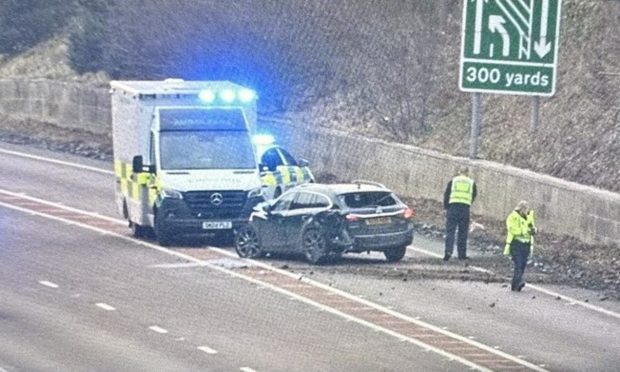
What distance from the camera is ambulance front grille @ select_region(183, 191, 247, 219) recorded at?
3294 centimetres

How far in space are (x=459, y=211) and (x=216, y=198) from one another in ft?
14.9

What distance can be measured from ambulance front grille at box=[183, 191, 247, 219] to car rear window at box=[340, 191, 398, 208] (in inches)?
122

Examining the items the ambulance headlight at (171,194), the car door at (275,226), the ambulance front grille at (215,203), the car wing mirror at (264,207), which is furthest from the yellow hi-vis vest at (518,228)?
the ambulance headlight at (171,194)

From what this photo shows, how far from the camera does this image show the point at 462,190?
31891mm

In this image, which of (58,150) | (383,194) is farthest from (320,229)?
(58,150)

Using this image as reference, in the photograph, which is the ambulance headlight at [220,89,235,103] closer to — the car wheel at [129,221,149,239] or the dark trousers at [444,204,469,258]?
the car wheel at [129,221,149,239]

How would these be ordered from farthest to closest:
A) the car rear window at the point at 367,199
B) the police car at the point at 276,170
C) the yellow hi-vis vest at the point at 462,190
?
1. the police car at the point at 276,170
2. the yellow hi-vis vest at the point at 462,190
3. the car rear window at the point at 367,199

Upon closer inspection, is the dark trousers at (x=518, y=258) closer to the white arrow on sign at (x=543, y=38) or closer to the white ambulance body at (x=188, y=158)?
the white ambulance body at (x=188, y=158)

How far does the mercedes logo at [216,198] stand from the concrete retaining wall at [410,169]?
242 inches

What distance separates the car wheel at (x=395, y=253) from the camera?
102ft

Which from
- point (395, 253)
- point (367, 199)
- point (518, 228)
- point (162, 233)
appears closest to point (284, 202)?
point (367, 199)

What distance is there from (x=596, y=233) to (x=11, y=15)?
33.4 meters

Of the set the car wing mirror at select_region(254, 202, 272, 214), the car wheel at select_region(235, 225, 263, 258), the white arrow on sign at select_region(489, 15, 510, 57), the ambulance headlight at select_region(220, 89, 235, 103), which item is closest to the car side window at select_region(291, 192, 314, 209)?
the car wing mirror at select_region(254, 202, 272, 214)

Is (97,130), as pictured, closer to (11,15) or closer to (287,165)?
(11,15)
